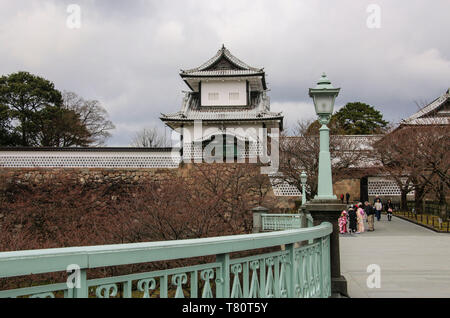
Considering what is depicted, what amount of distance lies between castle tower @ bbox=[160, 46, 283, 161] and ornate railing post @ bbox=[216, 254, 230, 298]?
2825 cm

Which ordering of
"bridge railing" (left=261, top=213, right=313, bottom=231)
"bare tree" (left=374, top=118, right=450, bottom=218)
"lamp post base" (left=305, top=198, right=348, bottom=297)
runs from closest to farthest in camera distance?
"lamp post base" (left=305, top=198, right=348, bottom=297), "bridge railing" (left=261, top=213, right=313, bottom=231), "bare tree" (left=374, top=118, right=450, bottom=218)

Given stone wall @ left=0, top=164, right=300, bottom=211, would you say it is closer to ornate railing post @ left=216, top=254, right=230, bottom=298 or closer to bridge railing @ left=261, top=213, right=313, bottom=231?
bridge railing @ left=261, top=213, right=313, bottom=231

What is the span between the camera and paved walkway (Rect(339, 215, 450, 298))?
7.74 meters

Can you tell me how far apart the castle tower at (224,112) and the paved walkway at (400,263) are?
13.6 m

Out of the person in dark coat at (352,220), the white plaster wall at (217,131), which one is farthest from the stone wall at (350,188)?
→ the person in dark coat at (352,220)

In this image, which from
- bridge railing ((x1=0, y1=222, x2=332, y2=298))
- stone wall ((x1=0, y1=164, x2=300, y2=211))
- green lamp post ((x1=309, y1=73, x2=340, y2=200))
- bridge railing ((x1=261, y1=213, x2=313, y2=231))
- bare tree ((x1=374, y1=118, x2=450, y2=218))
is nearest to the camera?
bridge railing ((x1=0, y1=222, x2=332, y2=298))

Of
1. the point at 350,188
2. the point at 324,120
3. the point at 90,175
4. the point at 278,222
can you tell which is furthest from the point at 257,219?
the point at 350,188

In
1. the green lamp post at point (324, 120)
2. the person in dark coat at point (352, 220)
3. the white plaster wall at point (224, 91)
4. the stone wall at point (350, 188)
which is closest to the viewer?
the green lamp post at point (324, 120)

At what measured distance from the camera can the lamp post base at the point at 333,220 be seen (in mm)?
6754

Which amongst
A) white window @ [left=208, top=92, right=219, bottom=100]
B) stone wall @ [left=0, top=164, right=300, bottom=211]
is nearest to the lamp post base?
stone wall @ [left=0, top=164, right=300, bottom=211]

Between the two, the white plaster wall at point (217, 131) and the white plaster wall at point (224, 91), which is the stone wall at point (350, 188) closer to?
the white plaster wall at point (217, 131)

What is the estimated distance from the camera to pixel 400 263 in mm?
11172
